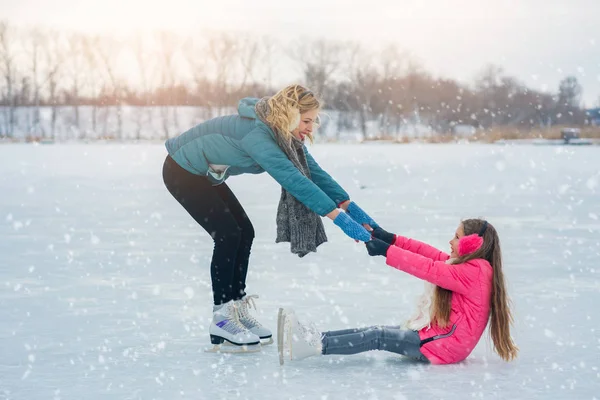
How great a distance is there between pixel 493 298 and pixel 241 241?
1196 mm

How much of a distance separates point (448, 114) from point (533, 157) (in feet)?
96.2

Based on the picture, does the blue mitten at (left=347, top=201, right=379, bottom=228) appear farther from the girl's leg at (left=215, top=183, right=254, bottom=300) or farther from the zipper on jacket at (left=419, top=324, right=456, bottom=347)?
the zipper on jacket at (left=419, top=324, right=456, bottom=347)

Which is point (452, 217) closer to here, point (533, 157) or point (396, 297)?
point (396, 297)

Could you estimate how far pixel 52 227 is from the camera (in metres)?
9.41

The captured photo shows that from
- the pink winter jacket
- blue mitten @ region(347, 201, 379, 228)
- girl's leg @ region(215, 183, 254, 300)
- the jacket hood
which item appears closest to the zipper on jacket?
the pink winter jacket

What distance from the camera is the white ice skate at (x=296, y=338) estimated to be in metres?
3.69

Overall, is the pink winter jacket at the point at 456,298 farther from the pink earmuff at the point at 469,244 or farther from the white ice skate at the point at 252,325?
the white ice skate at the point at 252,325

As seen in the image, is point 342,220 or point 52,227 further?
point 52,227

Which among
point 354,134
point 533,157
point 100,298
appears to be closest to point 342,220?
point 100,298

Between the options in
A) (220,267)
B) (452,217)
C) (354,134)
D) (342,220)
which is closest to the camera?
(342,220)

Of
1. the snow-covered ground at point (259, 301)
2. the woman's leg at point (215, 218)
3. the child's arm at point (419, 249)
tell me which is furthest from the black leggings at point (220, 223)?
the child's arm at point (419, 249)

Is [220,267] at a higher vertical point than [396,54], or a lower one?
lower

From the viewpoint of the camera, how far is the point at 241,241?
13.4 feet

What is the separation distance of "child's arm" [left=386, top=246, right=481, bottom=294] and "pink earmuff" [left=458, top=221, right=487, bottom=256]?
6 centimetres
